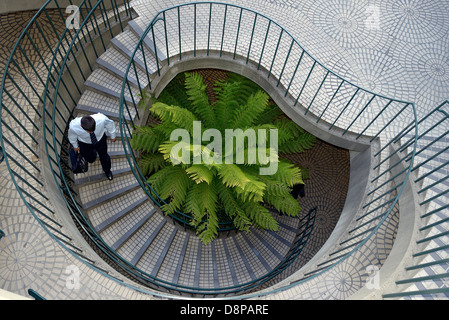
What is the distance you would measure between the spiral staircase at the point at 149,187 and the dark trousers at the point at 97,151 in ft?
0.93

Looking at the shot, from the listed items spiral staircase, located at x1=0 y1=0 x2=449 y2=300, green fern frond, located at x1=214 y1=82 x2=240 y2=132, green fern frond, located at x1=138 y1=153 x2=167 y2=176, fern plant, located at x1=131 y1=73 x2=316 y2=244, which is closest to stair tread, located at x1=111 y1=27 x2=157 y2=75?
spiral staircase, located at x1=0 y1=0 x2=449 y2=300

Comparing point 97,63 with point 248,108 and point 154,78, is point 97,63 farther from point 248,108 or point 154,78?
point 248,108

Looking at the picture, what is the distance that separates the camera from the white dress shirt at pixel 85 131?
4005 millimetres

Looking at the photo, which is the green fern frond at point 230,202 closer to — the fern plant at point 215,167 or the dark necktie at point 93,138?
the fern plant at point 215,167

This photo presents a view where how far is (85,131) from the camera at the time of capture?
4.08 metres

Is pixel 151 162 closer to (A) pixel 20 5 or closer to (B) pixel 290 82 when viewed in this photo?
(B) pixel 290 82

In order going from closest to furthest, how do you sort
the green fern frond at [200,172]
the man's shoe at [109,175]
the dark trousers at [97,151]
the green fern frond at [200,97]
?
the dark trousers at [97,151] < the green fern frond at [200,172] < the man's shoe at [109,175] < the green fern frond at [200,97]

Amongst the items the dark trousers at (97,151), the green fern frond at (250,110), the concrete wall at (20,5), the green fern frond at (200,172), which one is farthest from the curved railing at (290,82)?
the concrete wall at (20,5)

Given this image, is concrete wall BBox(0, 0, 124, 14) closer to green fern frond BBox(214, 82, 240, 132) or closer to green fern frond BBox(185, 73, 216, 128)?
green fern frond BBox(185, 73, 216, 128)

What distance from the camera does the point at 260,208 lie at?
532 centimetres

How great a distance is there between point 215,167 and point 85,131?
1.85 meters

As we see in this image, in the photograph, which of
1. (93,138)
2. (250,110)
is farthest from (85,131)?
(250,110)

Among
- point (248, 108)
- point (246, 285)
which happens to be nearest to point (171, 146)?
point (248, 108)
